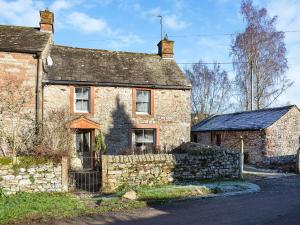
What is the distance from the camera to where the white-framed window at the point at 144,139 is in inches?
798

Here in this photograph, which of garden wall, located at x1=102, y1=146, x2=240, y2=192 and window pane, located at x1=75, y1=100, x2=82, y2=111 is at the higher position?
window pane, located at x1=75, y1=100, x2=82, y2=111

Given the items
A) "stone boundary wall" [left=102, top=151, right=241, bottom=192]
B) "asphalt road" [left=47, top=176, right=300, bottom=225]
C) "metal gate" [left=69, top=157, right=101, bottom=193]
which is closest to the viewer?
"asphalt road" [left=47, top=176, right=300, bottom=225]

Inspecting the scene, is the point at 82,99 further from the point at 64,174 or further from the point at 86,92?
the point at 64,174

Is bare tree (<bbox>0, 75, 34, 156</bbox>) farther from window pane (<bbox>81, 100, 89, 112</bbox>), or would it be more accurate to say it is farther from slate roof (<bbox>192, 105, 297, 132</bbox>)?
slate roof (<bbox>192, 105, 297, 132</bbox>)

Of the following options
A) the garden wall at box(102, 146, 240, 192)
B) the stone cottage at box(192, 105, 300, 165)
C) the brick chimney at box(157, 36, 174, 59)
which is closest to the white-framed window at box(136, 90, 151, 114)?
the brick chimney at box(157, 36, 174, 59)

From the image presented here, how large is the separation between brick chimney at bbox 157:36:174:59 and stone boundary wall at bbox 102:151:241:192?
31.2 ft

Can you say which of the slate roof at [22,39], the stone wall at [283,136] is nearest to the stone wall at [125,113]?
the slate roof at [22,39]

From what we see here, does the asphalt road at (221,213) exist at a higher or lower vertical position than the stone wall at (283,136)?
lower

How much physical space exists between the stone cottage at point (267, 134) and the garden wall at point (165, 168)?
734 centimetres

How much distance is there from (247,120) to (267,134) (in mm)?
3840

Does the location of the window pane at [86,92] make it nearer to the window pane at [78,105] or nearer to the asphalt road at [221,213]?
the window pane at [78,105]

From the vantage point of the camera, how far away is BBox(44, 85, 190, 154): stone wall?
62.2ft

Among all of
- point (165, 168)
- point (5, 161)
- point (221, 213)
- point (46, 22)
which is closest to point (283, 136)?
point (165, 168)

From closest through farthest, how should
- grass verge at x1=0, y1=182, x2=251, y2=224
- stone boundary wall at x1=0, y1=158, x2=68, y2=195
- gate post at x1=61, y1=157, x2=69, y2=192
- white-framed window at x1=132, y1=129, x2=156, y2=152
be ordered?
grass verge at x1=0, y1=182, x2=251, y2=224 < stone boundary wall at x1=0, y1=158, x2=68, y2=195 < gate post at x1=61, y1=157, x2=69, y2=192 < white-framed window at x1=132, y1=129, x2=156, y2=152
